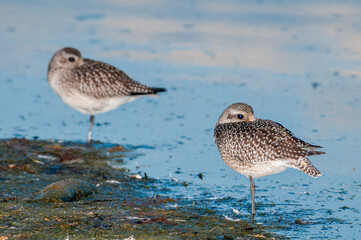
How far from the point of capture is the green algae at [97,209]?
6574mm

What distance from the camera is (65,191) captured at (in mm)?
7633

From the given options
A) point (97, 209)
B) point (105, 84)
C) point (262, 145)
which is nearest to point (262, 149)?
point (262, 145)

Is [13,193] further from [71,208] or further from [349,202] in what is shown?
[349,202]

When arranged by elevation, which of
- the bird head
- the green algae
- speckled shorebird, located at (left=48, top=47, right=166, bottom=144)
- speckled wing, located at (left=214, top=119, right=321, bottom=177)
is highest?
the bird head

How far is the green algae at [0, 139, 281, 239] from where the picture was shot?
6574 millimetres

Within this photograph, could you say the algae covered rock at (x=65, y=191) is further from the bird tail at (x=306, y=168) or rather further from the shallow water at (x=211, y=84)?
the bird tail at (x=306, y=168)

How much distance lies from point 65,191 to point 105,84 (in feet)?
12.2

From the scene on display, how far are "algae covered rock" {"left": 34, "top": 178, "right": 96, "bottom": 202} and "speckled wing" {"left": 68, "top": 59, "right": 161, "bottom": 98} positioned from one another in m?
3.25

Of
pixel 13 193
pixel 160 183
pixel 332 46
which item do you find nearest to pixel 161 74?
pixel 332 46

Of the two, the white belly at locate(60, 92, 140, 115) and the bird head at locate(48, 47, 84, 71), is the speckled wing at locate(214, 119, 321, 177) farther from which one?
the bird head at locate(48, 47, 84, 71)

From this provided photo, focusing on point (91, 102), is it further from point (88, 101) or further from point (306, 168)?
point (306, 168)

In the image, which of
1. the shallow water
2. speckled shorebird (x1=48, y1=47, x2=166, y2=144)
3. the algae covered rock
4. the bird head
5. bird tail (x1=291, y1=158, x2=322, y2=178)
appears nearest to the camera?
bird tail (x1=291, y1=158, x2=322, y2=178)

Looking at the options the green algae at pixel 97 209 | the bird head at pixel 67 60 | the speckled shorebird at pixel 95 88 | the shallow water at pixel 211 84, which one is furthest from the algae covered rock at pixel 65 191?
the bird head at pixel 67 60

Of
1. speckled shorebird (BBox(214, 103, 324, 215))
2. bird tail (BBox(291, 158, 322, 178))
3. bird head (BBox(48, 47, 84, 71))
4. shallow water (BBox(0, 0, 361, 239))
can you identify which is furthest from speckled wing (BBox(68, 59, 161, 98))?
bird tail (BBox(291, 158, 322, 178))
